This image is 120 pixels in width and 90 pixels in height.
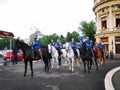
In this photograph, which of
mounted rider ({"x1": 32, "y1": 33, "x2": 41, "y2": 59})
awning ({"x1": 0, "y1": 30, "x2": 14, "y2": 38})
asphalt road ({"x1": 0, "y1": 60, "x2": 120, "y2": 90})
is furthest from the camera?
awning ({"x1": 0, "y1": 30, "x2": 14, "y2": 38})

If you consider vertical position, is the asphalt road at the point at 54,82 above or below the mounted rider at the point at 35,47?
below

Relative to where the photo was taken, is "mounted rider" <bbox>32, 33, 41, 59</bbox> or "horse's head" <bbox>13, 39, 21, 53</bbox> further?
"mounted rider" <bbox>32, 33, 41, 59</bbox>

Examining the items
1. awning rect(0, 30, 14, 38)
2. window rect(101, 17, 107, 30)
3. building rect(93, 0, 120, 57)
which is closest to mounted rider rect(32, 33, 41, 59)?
awning rect(0, 30, 14, 38)

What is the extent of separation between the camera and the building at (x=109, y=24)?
45000mm

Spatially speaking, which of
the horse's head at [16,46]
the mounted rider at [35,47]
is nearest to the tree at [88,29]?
the mounted rider at [35,47]

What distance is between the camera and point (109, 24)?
46688 mm

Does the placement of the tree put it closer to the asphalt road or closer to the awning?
the awning

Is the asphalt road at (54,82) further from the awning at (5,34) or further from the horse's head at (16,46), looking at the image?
the awning at (5,34)

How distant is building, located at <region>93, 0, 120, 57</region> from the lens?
45.0m

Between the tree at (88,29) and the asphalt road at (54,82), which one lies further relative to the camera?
the tree at (88,29)

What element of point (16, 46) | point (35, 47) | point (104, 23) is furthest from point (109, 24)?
point (16, 46)

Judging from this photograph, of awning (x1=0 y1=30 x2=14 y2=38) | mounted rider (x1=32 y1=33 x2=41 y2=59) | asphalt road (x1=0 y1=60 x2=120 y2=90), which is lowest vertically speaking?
asphalt road (x1=0 y1=60 x2=120 y2=90)

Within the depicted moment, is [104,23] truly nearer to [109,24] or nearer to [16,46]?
[109,24]

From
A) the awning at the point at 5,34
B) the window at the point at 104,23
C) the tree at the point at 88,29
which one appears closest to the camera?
the awning at the point at 5,34
